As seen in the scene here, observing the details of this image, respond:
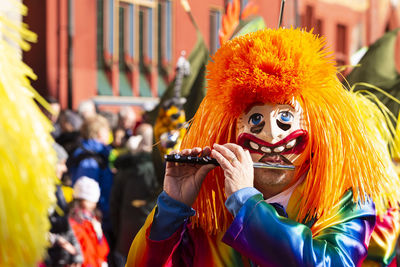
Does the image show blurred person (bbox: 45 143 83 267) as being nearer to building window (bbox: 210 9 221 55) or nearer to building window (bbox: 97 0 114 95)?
building window (bbox: 97 0 114 95)

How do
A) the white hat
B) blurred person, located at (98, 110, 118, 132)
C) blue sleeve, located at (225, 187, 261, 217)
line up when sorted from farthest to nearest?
blurred person, located at (98, 110, 118, 132)
the white hat
blue sleeve, located at (225, 187, 261, 217)

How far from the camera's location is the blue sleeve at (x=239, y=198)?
150 centimetres

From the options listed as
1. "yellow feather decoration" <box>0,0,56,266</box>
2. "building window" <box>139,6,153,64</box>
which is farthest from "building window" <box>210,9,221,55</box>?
"yellow feather decoration" <box>0,0,56,266</box>

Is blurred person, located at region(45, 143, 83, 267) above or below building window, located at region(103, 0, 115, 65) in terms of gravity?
below

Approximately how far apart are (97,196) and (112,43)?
682cm

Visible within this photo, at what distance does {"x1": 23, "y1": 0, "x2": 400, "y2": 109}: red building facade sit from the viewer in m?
9.53

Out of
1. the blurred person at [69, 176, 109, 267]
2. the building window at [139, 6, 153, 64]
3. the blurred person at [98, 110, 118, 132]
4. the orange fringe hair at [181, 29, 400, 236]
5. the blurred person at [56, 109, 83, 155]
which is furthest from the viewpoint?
the building window at [139, 6, 153, 64]

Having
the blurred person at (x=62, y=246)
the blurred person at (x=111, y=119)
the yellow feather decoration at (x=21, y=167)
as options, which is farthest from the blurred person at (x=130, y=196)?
the yellow feather decoration at (x=21, y=167)

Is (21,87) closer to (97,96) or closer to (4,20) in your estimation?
(4,20)

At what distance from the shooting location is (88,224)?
136 inches

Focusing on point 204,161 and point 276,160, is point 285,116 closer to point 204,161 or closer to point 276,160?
point 276,160

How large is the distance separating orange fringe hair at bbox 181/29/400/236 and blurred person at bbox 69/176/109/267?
178 centimetres

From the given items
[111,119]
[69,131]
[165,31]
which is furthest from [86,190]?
[165,31]

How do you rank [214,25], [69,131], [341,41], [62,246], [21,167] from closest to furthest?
[21,167] < [62,246] < [69,131] < [214,25] < [341,41]
